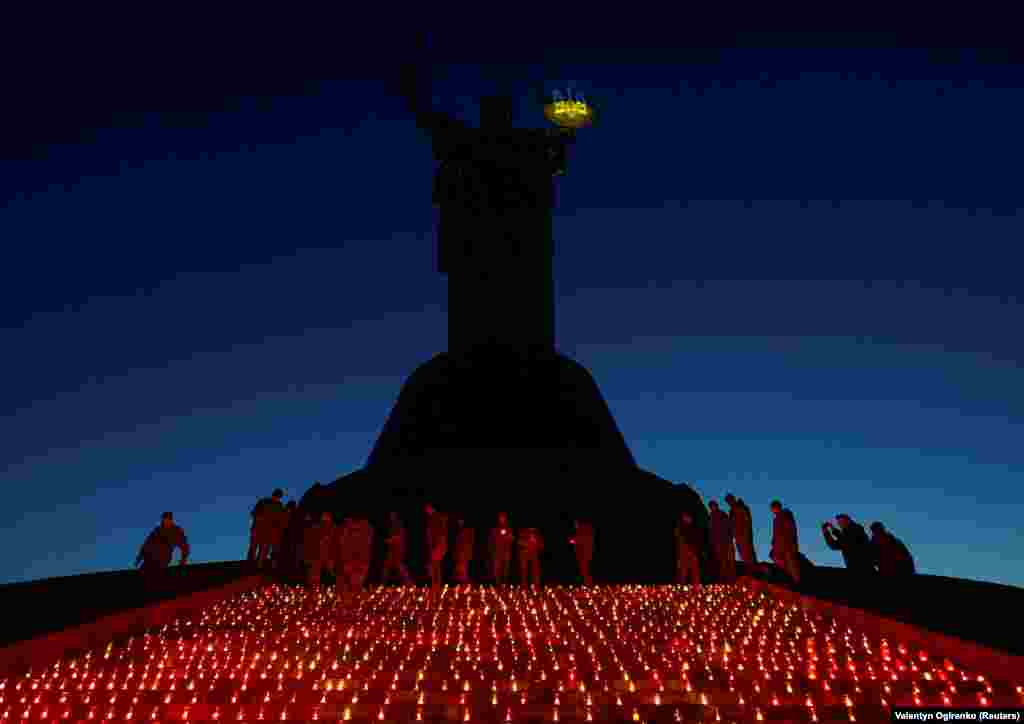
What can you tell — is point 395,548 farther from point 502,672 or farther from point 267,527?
point 502,672

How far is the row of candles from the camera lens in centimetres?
659

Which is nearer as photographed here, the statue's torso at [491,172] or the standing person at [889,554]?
the standing person at [889,554]

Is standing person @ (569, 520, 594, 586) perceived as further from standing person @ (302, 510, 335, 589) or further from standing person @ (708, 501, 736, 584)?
standing person @ (302, 510, 335, 589)

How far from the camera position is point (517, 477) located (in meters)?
23.5

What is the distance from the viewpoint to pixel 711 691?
23.5ft

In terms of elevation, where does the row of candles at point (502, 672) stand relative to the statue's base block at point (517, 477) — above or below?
below

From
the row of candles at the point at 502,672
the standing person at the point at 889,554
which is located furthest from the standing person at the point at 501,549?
the standing person at the point at 889,554

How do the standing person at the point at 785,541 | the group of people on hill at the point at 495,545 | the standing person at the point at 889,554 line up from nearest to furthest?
1. the standing person at the point at 889,554
2. the group of people on hill at the point at 495,545
3. the standing person at the point at 785,541

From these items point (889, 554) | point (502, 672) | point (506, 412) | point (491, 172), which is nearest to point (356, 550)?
point (502, 672)

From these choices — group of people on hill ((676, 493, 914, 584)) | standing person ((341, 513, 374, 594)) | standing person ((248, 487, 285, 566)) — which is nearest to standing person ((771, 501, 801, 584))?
group of people on hill ((676, 493, 914, 584))

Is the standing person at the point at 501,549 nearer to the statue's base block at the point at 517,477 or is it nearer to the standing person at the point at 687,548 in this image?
the statue's base block at the point at 517,477

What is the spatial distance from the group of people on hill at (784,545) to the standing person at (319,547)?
7.10m

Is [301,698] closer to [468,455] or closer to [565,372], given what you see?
[468,455]

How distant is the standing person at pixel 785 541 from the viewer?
A: 15.8 m
